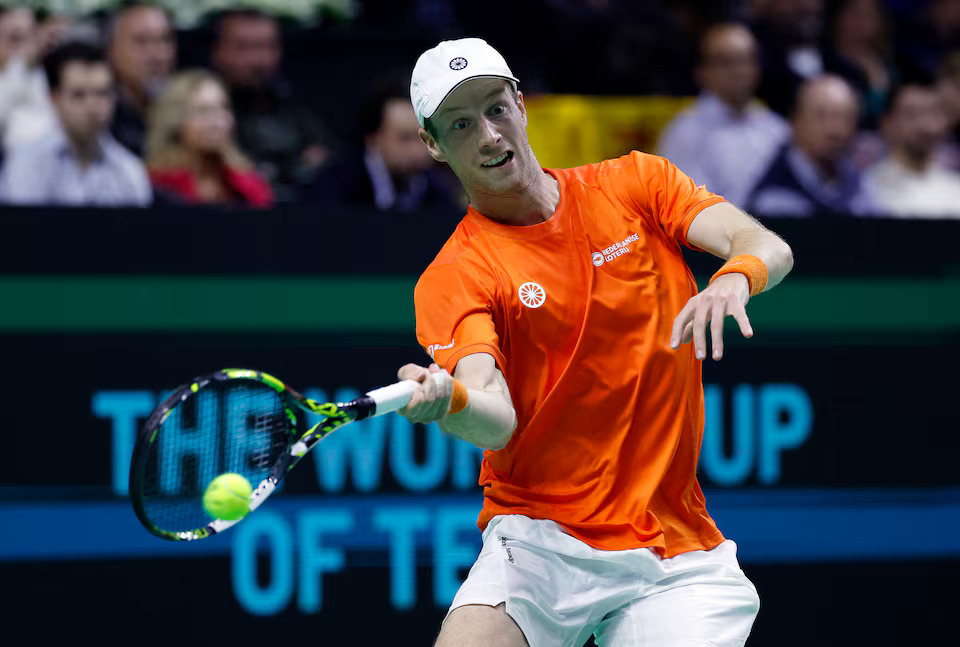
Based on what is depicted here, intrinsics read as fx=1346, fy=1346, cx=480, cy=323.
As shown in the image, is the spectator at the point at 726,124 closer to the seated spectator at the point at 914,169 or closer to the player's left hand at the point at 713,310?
the seated spectator at the point at 914,169

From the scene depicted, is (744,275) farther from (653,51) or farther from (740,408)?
(653,51)

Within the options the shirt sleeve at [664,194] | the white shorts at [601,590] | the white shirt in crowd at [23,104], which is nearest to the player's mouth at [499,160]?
the shirt sleeve at [664,194]

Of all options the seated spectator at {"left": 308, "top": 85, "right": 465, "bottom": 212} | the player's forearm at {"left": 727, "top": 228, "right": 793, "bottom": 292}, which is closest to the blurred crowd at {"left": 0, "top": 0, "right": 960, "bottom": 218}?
the seated spectator at {"left": 308, "top": 85, "right": 465, "bottom": 212}

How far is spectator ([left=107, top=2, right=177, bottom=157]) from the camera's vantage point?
22.8 ft

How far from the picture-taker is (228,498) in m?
3.35

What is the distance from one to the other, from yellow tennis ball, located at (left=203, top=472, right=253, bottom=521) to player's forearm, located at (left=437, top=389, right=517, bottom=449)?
1.72 ft

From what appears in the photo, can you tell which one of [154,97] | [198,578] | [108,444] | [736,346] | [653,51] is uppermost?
[653,51]

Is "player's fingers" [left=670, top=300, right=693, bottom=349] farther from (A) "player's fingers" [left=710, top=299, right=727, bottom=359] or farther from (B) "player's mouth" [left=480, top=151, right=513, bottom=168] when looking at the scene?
(B) "player's mouth" [left=480, top=151, right=513, bottom=168]

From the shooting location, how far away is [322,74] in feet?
26.8

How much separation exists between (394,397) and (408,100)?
11.9 ft

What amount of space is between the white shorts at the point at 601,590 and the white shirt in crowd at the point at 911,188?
426cm

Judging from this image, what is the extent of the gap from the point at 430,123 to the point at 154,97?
3.56m

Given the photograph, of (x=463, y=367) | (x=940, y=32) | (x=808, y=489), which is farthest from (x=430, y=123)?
(x=940, y=32)

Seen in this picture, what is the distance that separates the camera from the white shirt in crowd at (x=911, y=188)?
7.55 metres
